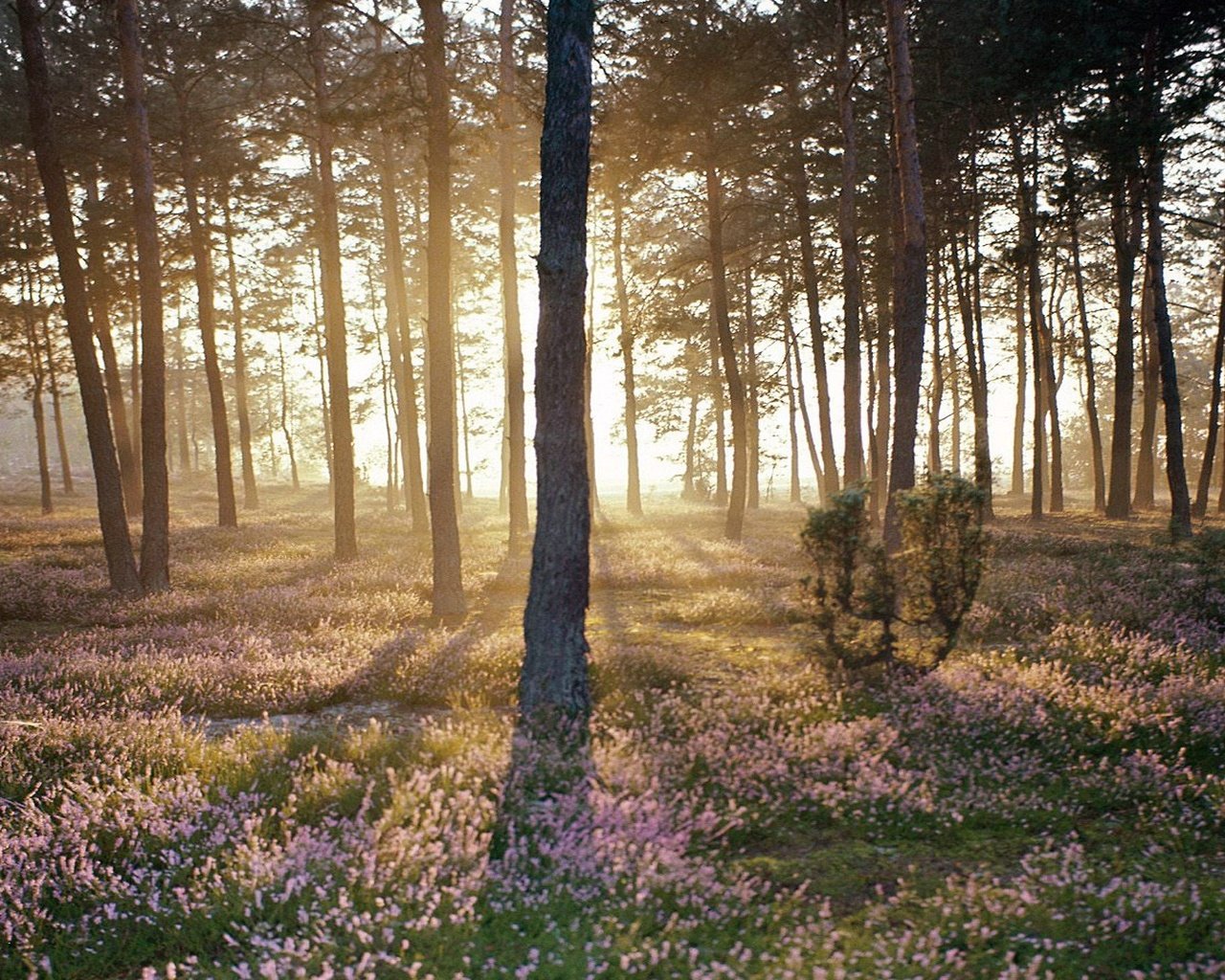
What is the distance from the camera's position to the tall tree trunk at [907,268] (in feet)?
40.5

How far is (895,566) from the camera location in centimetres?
842

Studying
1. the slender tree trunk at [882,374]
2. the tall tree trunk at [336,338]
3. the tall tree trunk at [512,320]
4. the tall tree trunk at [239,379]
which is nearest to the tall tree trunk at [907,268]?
the tall tree trunk at [512,320]

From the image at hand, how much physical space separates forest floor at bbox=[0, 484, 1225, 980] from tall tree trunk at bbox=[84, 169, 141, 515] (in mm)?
16562

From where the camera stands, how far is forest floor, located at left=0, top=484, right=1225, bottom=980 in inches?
140

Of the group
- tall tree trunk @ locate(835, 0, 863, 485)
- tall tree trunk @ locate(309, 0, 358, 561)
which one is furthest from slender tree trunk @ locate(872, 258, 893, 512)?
tall tree trunk @ locate(309, 0, 358, 561)

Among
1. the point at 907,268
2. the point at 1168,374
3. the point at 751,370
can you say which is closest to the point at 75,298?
the point at 907,268

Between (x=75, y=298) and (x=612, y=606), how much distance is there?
33.9ft

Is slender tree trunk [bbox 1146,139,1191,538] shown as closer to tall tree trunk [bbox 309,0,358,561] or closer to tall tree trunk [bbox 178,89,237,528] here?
tall tree trunk [bbox 309,0,358,561]

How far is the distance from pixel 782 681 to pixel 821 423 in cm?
1992

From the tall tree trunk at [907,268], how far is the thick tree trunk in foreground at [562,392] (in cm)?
689

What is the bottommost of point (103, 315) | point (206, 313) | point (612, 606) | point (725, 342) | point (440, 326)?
point (612, 606)

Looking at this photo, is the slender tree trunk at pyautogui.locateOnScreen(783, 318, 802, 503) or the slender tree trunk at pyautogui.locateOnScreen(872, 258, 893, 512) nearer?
the slender tree trunk at pyautogui.locateOnScreen(872, 258, 893, 512)

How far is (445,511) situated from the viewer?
1262 cm

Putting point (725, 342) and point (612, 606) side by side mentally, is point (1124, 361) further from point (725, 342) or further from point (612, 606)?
point (612, 606)
